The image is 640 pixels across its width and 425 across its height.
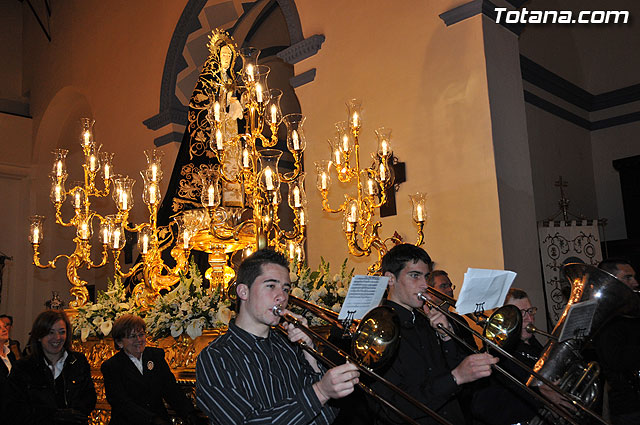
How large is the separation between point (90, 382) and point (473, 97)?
4165 mm

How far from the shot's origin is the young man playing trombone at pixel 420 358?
2.75 metres

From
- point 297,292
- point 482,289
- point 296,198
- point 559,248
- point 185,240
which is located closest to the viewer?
point 482,289

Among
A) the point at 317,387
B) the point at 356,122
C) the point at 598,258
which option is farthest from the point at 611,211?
the point at 317,387

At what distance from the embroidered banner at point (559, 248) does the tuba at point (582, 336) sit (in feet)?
17.0

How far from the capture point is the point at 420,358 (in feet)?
9.93

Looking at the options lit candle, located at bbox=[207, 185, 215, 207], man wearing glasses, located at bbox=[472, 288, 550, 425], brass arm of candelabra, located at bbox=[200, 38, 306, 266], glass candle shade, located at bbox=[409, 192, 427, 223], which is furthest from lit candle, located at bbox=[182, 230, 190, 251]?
man wearing glasses, located at bbox=[472, 288, 550, 425]

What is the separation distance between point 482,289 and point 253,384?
1181 millimetres

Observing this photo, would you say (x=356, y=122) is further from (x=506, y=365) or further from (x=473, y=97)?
(x=506, y=365)

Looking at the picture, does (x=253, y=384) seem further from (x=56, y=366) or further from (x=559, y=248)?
(x=559, y=248)

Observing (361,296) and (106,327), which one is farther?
(106,327)

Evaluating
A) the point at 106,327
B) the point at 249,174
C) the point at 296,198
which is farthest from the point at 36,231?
the point at 296,198

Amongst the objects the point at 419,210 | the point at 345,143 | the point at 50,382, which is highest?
the point at 345,143

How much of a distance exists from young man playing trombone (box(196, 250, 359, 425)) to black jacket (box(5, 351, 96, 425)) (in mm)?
2130

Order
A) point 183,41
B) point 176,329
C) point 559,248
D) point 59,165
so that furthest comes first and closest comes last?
point 183,41 < point 559,248 < point 59,165 < point 176,329
